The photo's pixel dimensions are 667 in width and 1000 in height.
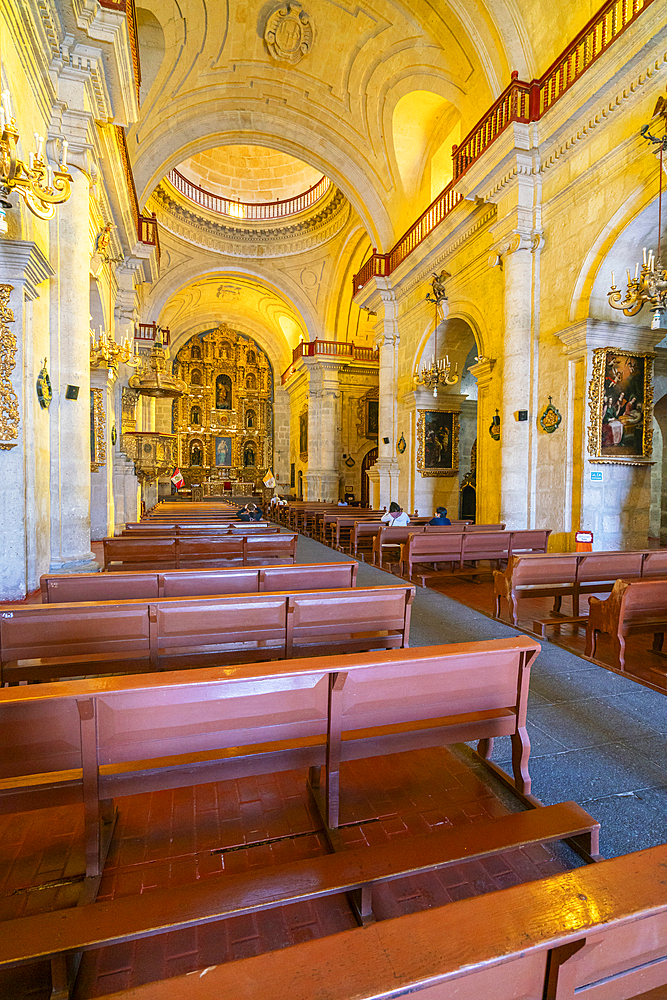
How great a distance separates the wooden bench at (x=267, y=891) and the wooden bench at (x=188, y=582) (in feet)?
7.45

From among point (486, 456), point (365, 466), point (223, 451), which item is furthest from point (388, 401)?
point (223, 451)

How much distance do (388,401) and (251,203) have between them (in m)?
14.0

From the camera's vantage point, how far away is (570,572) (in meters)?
4.58

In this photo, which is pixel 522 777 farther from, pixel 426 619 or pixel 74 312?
pixel 74 312

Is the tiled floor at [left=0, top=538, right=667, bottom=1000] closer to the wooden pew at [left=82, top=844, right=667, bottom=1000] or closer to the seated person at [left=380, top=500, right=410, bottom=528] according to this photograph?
the wooden pew at [left=82, top=844, right=667, bottom=1000]

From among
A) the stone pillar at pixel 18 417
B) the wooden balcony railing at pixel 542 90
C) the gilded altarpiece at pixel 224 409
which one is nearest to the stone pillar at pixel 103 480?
the stone pillar at pixel 18 417

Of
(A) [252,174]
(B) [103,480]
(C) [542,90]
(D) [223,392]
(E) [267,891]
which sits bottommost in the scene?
(E) [267,891]

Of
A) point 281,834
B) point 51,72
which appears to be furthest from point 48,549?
point 51,72

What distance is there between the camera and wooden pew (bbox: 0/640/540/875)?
4.98 feet

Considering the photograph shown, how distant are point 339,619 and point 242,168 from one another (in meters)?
25.7

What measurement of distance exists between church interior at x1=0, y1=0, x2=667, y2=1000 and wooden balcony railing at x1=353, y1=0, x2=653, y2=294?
0.23ft

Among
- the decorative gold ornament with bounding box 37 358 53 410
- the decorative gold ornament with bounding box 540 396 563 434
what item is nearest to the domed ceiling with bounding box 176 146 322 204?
the decorative gold ornament with bounding box 540 396 563 434

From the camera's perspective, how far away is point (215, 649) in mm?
3213

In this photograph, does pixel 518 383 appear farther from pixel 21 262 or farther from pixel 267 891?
pixel 267 891
